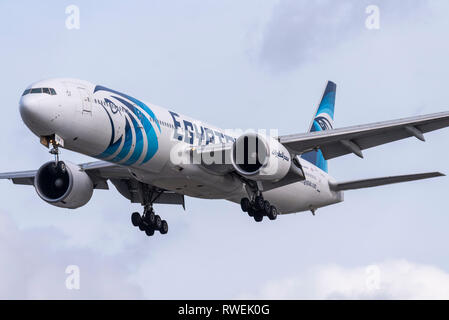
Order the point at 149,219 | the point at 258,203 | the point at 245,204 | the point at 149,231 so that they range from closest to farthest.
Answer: the point at 258,203 < the point at 245,204 < the point at 149,219 < the point at 149,231

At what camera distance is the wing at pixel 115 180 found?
4106 centimetres

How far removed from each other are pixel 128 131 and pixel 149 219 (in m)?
8.00

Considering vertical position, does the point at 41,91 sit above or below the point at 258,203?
above

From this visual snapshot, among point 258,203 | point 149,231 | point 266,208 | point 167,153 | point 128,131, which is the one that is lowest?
point 149,231

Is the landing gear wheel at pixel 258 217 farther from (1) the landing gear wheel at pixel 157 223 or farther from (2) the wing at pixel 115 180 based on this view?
(1) the landing gear wheel at pixel 157 223

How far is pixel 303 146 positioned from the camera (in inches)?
1535

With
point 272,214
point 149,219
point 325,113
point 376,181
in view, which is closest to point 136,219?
point 149,219

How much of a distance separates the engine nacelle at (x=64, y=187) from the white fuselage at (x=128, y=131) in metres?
4.24

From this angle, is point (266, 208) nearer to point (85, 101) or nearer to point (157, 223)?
point (157, 223)

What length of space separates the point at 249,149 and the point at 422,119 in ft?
21.9

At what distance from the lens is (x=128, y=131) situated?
115 ft

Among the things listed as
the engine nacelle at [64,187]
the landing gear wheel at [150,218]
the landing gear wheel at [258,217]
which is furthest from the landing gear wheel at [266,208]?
the engine nacelle at [64,187]

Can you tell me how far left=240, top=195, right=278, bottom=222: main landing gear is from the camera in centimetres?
3966
